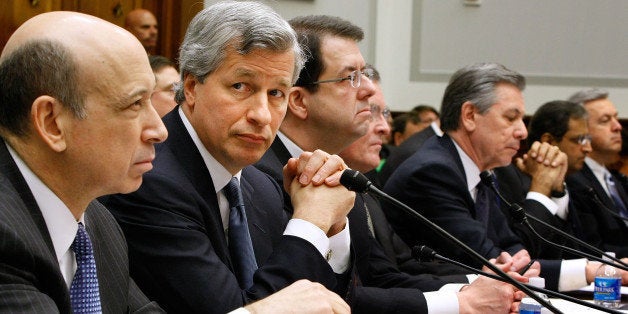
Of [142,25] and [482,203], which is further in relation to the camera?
[142,25]

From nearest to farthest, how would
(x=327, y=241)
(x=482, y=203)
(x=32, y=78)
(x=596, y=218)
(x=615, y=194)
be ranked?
(x=32, y=78), (x=327, y=241), (x=482, y=203), (x=596, y=218), (x=615, y=194)

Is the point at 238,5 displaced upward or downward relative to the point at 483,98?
upward

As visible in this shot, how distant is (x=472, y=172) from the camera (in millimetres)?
3752

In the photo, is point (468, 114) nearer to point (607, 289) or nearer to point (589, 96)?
point (607, 289)

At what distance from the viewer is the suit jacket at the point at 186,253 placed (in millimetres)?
1917

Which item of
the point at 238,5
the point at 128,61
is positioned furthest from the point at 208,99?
the point at 128,61

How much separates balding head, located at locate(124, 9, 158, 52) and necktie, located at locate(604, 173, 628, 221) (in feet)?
9.76

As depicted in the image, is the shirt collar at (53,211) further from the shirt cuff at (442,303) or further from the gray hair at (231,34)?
the shirt cuff at (442,303)

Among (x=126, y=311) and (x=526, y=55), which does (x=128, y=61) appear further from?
(x=526, y=55)

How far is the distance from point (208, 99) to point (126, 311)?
0.58m

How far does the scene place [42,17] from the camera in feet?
5.22

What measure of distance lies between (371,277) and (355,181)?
3.57 ft

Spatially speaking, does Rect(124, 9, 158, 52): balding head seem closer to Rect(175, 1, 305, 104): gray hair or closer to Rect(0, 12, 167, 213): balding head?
Rect(175, 1, 305, 104): gray hair

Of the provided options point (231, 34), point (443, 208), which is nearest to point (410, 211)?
point (231, 34)
